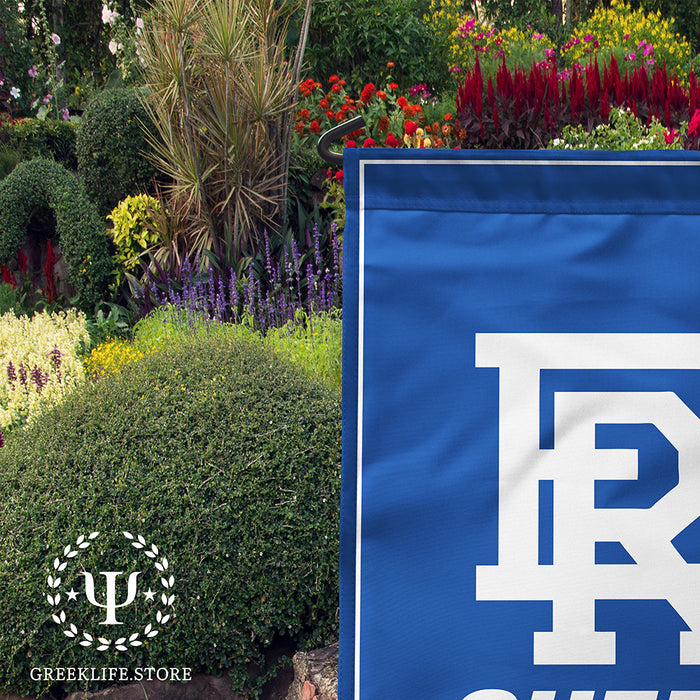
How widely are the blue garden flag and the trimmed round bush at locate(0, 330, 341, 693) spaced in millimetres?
1545

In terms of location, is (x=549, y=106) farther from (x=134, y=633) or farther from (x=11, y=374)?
(x=134, y=633)

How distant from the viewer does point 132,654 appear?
249cm

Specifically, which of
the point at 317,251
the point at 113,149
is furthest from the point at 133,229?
the point at 317,251

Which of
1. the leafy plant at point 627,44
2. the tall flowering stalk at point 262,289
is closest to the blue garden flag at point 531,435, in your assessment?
the tall flowering stalk at point 262,289

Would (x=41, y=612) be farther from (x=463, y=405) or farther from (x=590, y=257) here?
(x=590, y=257)

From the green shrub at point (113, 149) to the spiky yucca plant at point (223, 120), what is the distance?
502mm

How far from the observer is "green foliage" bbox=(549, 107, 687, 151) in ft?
16.6

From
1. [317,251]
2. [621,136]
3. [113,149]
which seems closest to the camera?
[621,136]

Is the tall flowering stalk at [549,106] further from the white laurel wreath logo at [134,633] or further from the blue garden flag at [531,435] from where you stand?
the blue garden flag at [531,435]

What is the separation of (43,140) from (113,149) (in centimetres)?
181

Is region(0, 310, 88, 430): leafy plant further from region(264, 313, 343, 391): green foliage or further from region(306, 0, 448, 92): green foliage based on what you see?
region(306, 0, 448, 92): green foliage

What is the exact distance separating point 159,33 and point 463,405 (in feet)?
19.7

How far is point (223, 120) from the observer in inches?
239

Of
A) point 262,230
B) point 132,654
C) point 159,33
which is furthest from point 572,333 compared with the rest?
point 159,33
